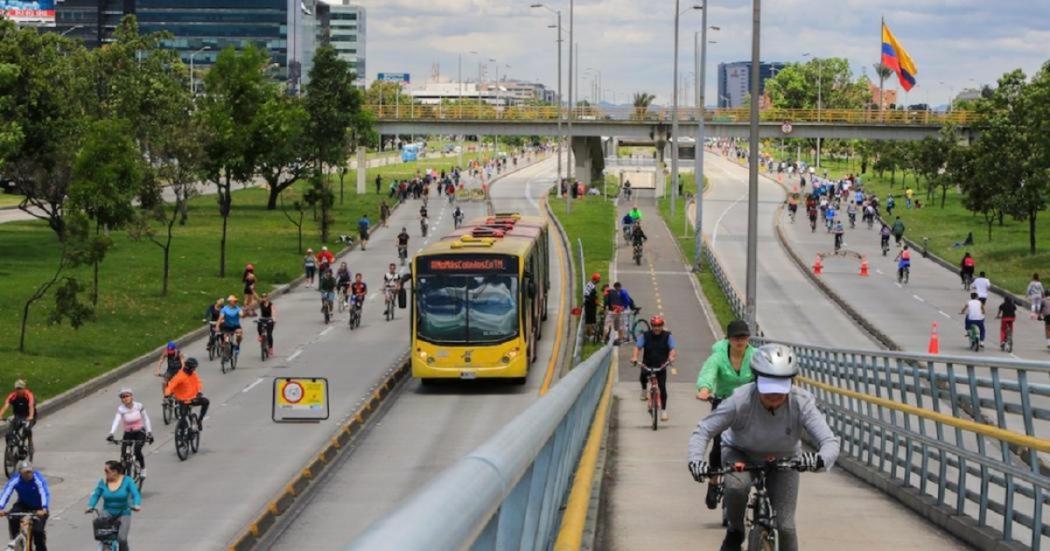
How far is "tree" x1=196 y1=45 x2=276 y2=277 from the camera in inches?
2247

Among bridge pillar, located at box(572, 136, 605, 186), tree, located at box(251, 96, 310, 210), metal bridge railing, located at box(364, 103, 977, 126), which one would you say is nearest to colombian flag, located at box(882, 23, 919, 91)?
metal bridge railing, located at box(364, 103, 977, 126)

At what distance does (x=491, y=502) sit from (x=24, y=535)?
14250 mm

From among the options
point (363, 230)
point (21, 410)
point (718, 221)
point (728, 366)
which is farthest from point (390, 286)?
point (718, 221)

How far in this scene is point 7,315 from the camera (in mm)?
41406

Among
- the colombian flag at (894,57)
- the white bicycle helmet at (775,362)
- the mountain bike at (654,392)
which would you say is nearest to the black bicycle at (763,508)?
the white bicycle helmet at (775,362)

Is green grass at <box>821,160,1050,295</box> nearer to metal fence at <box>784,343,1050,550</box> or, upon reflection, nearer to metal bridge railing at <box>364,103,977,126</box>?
metal bridge railing at <box>364,103,977,126</box>

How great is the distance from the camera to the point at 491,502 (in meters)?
4.45

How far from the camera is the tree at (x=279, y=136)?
6103 cm

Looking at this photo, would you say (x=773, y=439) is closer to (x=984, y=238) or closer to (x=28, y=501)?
(x=28, y=501)

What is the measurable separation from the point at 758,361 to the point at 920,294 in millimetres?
52760

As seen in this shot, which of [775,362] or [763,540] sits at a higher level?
[775,362]

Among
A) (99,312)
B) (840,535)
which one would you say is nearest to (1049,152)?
(99,312)

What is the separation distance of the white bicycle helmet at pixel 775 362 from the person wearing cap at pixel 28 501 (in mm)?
11380

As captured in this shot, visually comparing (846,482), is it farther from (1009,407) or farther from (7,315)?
(7,315)
